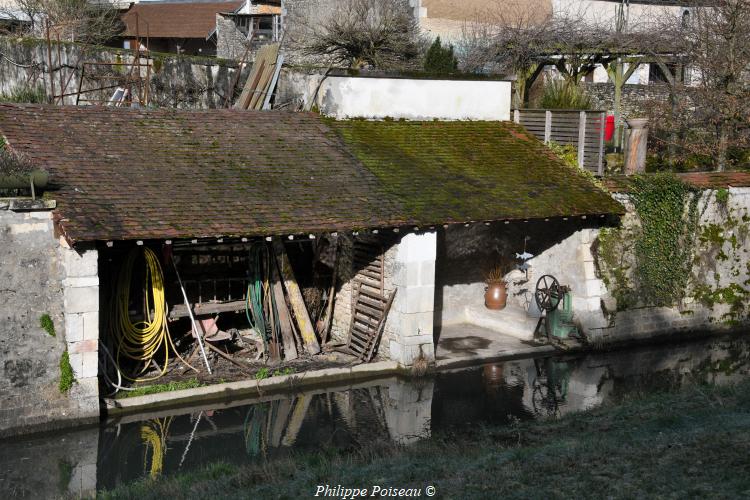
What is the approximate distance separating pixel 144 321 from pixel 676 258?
9485 millimetres

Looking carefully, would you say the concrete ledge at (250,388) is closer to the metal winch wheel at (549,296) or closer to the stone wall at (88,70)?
the metal winch wheel at (549,296)

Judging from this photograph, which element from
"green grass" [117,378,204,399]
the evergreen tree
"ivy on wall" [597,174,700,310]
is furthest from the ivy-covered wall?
the evergreen tree

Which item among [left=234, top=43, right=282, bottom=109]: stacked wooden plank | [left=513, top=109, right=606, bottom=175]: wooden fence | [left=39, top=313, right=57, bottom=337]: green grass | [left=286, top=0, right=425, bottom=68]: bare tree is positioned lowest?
[left=39, top=313, right=57, bottom=337]: green grass

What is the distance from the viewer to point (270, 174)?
43.5 ft

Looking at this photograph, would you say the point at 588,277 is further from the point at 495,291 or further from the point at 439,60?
the point at 439,60

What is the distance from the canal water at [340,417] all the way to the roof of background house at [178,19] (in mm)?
25099

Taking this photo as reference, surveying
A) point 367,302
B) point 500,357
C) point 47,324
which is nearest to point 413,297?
point 367,302

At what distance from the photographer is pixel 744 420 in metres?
8.89

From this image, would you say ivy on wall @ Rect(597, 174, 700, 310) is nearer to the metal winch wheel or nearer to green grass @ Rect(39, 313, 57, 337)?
the metal winch wheel

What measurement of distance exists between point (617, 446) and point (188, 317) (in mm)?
7587

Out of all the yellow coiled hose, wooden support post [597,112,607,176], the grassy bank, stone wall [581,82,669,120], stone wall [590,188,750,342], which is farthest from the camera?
stone wall [581,82,669,120]

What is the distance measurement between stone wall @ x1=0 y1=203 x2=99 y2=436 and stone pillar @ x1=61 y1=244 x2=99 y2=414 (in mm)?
12

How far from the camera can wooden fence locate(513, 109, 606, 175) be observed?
16.2 meters

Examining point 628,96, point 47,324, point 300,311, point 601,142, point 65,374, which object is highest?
point 628,96
